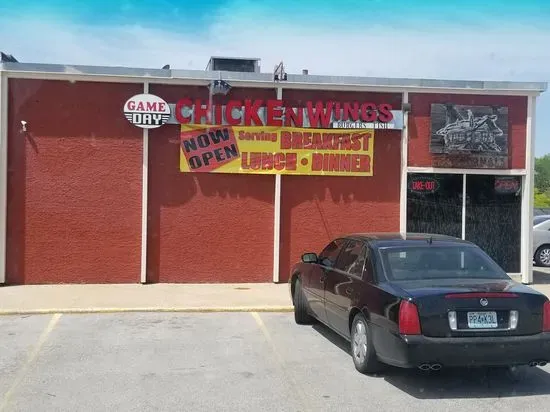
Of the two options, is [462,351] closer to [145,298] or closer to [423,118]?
[145,298]

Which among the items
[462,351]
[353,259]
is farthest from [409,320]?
[353,259]

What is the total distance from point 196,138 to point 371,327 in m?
7.88

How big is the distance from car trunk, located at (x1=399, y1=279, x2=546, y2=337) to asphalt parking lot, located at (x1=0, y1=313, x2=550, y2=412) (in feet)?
2.06

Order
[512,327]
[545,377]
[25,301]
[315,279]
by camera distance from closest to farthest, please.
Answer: [512,327] < [545,377] < [315,279] < [25,301]

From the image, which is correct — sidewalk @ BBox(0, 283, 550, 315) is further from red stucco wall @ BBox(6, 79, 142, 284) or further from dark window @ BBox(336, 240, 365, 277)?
dark window @ BBox(336, 240, 365, 277)

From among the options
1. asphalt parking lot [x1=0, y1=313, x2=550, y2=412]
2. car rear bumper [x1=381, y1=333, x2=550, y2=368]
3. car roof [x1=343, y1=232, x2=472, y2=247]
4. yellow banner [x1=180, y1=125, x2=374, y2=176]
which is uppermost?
yellow banner [x1=180, y1=125, x2=374, y2=176]

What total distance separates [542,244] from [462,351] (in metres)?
14.0

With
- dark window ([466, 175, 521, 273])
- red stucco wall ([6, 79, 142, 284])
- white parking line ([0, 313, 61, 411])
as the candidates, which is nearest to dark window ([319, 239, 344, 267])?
white parking line ([0, 313, 61, 411])

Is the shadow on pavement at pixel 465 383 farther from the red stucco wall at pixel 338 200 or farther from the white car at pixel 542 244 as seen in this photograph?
the white car at pixel 542 244

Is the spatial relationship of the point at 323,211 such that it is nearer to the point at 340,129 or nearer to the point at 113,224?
the point at 340,129

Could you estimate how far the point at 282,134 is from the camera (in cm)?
1369

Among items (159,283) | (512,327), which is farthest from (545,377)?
(159,283)

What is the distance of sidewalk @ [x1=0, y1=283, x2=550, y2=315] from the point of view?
10711mm

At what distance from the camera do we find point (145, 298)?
11672 millimetres
